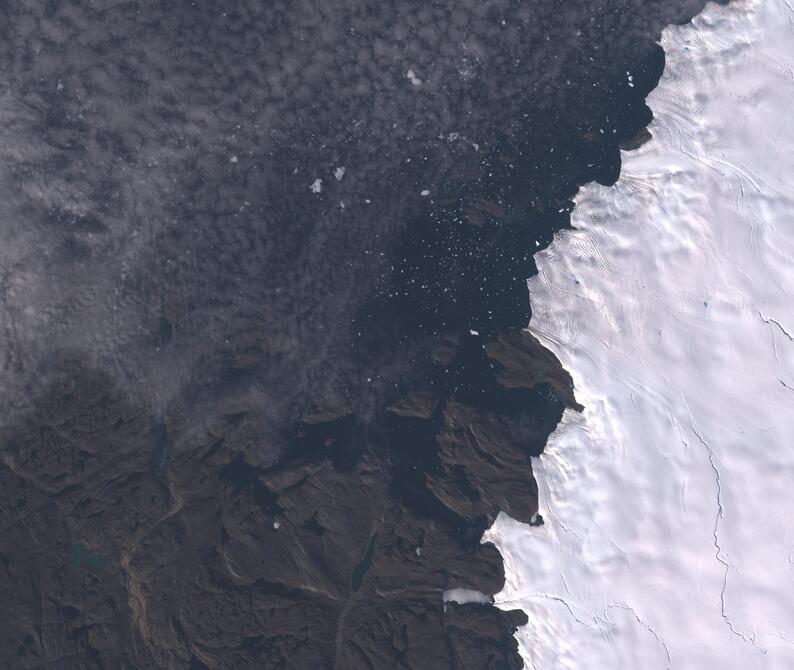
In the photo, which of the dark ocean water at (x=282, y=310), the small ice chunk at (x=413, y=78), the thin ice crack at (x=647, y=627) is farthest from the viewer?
the thin ice crack at (x=647, y=627)

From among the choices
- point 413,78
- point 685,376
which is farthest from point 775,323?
point 413,78

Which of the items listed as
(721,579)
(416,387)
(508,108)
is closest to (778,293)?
(721,579)

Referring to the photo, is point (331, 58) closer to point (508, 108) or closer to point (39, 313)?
point (508, 108)

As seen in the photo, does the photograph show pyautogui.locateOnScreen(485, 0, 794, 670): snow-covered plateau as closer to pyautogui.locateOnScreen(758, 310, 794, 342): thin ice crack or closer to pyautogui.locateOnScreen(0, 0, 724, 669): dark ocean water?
pyautogui.locateOnScreen(758, 310, 794, 342): thin ice crack

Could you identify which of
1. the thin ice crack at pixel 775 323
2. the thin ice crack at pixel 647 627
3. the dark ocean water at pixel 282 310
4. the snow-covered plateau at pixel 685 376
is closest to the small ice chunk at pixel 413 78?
the dark ocean water at pixel 282 310

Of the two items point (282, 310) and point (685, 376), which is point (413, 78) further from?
point (685, 376)

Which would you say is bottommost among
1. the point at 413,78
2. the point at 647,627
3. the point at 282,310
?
the point at 647,627

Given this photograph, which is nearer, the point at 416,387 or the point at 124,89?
the point at 124,89

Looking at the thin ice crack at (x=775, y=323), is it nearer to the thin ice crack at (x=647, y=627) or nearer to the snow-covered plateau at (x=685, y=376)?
the snow-covered plateau at (x=685, y=376)
